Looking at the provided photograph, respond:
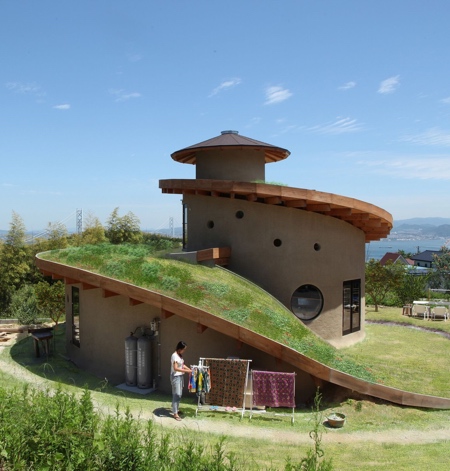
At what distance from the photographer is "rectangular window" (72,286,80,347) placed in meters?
14.8

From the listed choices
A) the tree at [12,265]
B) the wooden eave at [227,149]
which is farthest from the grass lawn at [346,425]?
the tree at [12,265]

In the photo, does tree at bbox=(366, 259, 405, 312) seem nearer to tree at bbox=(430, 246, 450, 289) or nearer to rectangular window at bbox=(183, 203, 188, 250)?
→ rectangular window at bbox=(183, 203, 188, 250)

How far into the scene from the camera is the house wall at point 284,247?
555 inches

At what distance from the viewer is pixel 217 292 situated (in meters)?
11.5

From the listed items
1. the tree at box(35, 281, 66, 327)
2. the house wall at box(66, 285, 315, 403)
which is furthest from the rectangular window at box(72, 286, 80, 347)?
the tree at box(35, 281, 66, 327)

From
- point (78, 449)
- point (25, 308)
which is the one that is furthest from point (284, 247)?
point (25, 308)

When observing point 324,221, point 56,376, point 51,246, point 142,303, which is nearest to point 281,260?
point 324,221

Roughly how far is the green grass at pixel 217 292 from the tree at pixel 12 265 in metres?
19.8

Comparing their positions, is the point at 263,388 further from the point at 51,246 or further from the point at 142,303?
the point at 51,246

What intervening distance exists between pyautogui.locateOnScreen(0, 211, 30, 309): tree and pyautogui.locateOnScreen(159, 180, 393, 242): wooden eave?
1972 cm

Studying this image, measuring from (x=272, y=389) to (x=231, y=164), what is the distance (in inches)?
348

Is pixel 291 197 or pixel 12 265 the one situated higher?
pixel 291 197

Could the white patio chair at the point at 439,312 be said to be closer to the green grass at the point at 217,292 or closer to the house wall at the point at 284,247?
the house wall at the point at 284,247

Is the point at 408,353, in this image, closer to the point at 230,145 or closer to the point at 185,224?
the point at 185,224
